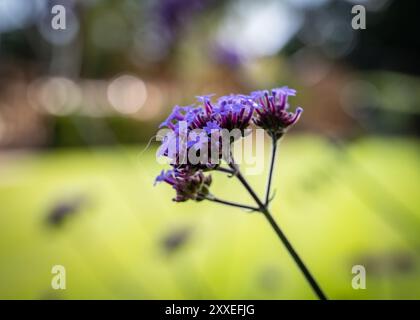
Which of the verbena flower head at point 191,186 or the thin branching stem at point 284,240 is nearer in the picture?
the thin branching stem at point 284,240


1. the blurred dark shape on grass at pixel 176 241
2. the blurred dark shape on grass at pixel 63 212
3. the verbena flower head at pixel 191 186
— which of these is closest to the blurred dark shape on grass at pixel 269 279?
the blurred dark shape on grass at pixel 176 241

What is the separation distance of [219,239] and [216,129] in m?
2.48

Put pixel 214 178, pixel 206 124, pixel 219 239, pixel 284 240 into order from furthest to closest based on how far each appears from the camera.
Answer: pixel 214 178, pixel 219 239, pixel 206 124, pixel 284 240

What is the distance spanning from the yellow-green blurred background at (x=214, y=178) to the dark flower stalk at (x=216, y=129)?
0.19 ft

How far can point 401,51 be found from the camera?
10453 millimetres

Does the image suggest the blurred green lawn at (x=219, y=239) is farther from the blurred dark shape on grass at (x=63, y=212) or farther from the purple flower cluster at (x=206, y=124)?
Result: the purple flower cluster at (x=206, y=124)

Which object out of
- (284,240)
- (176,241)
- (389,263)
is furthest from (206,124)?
(389,263)

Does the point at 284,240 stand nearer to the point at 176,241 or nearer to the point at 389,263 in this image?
the point at 176,241

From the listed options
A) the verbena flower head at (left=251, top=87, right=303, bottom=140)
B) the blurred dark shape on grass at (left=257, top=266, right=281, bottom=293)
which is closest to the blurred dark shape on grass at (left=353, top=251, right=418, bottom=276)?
the blurred dark shape on grass at (left=257, top=266, right=281, bottom=293)

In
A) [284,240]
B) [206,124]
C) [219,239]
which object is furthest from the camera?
[219,239]

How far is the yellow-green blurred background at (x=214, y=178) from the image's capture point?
2.42 meters

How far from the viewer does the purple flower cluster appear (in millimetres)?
781

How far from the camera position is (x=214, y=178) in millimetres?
3979
